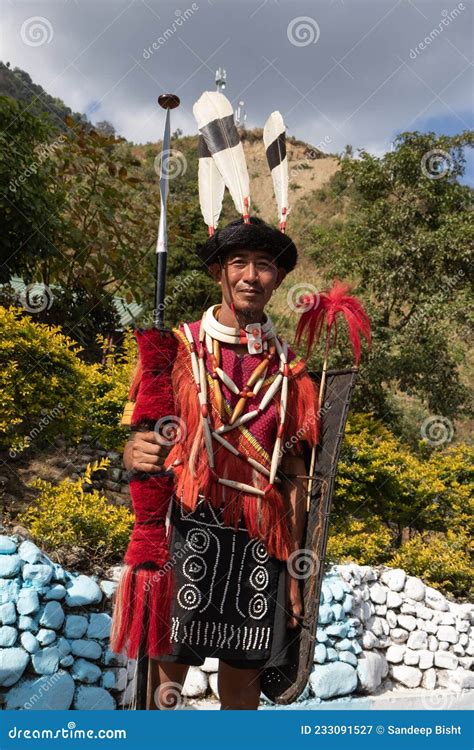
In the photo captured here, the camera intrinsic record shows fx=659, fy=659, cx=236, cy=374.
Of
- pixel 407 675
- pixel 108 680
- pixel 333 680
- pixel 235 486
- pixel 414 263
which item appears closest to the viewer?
pixel 235 486

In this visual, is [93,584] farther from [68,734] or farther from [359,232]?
[359,232]

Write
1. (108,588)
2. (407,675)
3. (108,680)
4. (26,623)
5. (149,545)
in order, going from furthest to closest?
1. (407,675)
2. (108,588)
3. (108,680)
4. (26,623)
5. (149,545)

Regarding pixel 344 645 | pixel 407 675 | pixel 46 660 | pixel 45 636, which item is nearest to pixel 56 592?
pixel 45 636

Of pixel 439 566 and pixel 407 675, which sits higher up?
pixel 439 566

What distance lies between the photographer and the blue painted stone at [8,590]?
334 centimetres

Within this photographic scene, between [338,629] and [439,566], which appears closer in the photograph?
[338,629]

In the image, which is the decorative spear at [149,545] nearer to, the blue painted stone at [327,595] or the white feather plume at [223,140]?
the white feather plume at [223,140]

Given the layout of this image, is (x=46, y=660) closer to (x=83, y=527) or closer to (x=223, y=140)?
(x=83, y=527)

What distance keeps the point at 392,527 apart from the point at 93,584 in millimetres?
4265

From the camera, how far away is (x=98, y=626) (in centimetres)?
358

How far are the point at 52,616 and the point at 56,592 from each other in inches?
4.8

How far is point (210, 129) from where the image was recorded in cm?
251

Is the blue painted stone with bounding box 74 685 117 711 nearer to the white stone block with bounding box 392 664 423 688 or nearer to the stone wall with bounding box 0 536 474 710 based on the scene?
the stone wall with bounding box 0 536 474 710

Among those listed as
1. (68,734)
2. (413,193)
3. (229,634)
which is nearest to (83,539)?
(68,734)
